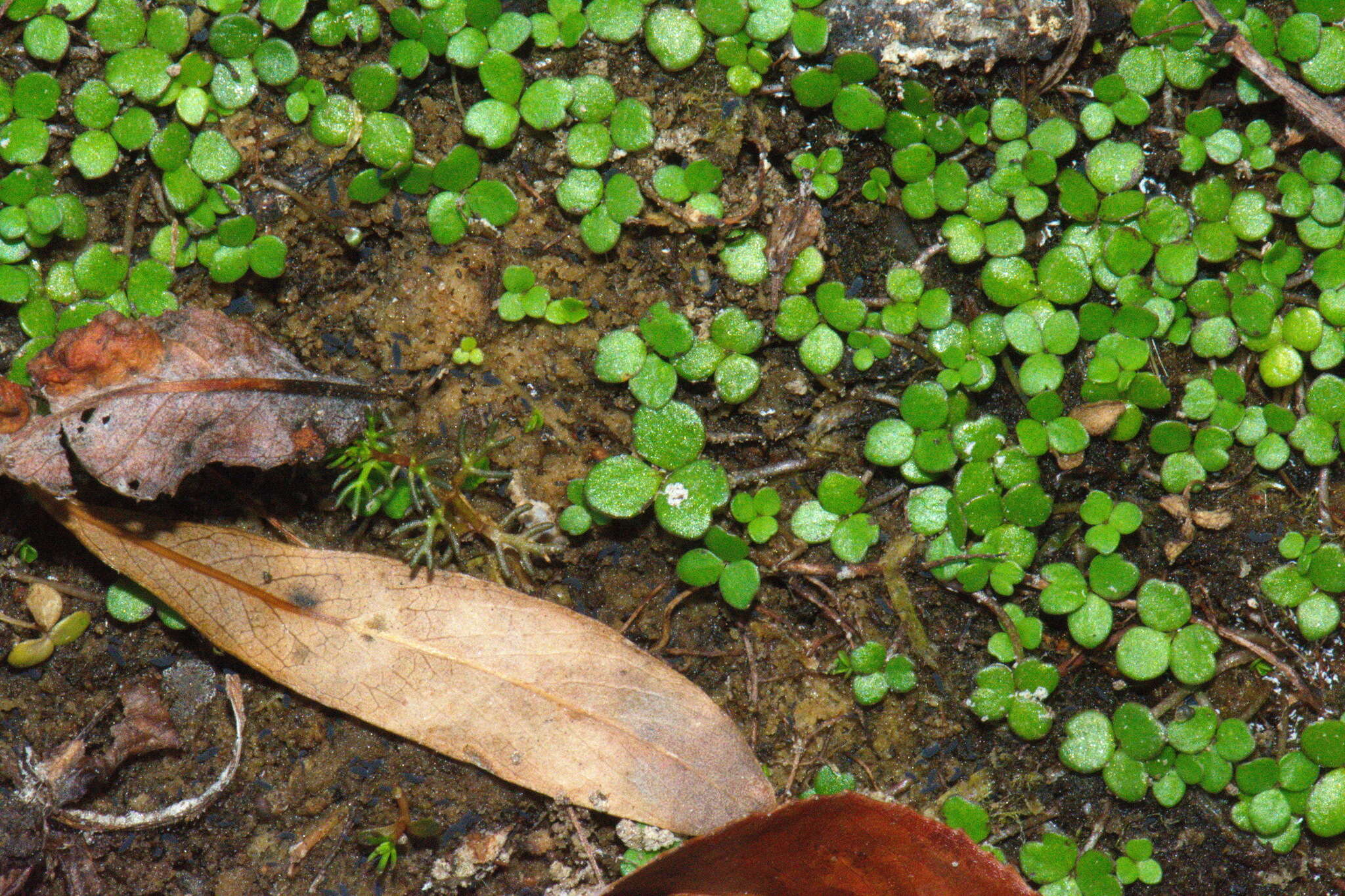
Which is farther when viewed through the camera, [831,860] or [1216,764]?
[1216,764]

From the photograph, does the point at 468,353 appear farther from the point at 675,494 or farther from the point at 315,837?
the point at 315,837

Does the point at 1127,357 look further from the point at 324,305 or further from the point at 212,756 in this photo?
the point at 212,756

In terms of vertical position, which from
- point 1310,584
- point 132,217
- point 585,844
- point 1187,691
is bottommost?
point 585,844

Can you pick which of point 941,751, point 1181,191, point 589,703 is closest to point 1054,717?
point 941,751

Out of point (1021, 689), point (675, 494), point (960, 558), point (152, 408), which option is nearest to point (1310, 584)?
point (1021, 689)

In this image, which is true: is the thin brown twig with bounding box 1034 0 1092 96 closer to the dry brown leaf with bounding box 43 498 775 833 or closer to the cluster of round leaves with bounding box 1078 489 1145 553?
the cluster of round leaves with bounding box 1078 489 1145 553

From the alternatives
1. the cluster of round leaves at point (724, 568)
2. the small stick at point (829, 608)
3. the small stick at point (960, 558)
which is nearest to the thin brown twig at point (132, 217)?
the cluster of round leaves at point (724, 568)
